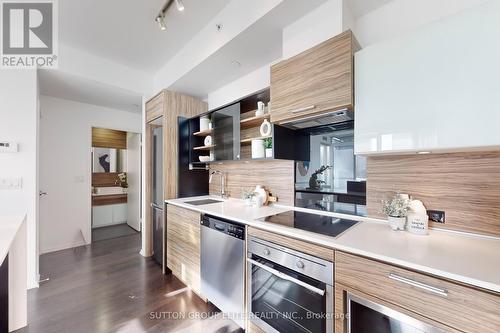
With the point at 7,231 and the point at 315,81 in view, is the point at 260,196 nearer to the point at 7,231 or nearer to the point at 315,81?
the point at 315,81

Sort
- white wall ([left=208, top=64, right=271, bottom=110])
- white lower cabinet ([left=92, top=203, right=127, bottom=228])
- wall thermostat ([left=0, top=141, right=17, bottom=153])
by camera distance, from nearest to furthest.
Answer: wall thermostat ([left=0, top=141, right=17, bottom=153]) < white wall ([left=208, top=64, right=271, bottom=110]) < white lower cabinet ([left=92, top=203, right=127, bottom=228])

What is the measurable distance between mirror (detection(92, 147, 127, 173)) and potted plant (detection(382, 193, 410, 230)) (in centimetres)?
531

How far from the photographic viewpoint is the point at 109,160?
489 centimetres

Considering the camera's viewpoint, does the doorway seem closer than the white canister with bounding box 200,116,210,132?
No

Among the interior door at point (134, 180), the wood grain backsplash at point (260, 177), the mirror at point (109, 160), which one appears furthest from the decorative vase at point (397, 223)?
the mirror at point (109, 160)

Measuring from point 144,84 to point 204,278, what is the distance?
2860mm

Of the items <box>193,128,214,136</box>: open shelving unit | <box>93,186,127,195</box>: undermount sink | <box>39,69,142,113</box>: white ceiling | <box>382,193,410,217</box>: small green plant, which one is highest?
<box>39,69,142,113</box>: white ceiling

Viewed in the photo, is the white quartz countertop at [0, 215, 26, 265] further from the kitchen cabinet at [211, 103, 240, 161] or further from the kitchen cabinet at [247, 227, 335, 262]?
the kitchen cabinet at [211, 103, 240, 161]

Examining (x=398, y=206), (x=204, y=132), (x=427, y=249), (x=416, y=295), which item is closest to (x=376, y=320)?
(x=416, y=295)

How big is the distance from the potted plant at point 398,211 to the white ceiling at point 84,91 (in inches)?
136

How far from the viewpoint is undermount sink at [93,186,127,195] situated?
473 centimetres

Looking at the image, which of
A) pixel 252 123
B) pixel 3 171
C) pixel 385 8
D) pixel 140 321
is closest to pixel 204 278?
pixel 140 321

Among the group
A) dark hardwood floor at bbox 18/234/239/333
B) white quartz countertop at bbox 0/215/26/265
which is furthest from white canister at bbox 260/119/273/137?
white quartz countertop at bbox 0/215/26/265

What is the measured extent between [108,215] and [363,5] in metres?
5.66
